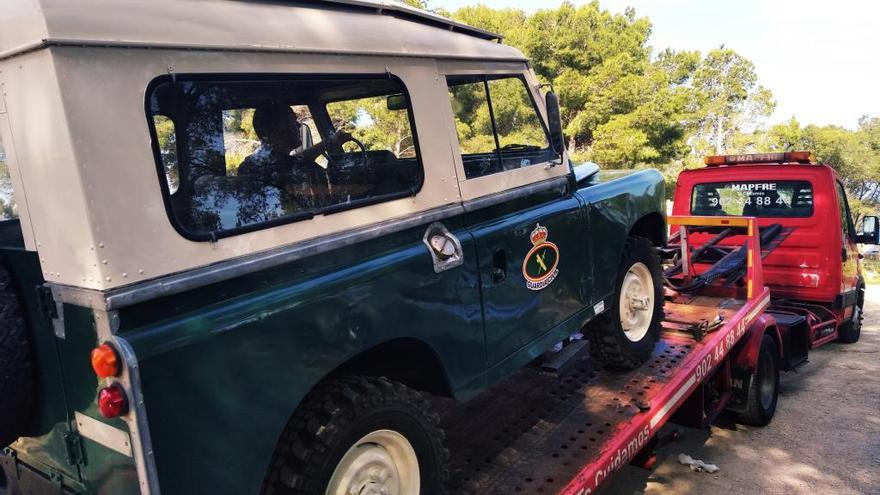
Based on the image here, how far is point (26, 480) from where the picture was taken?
2.16 m

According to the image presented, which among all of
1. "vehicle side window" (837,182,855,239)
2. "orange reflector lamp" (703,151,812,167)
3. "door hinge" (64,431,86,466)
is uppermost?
"orange reflector lamp" (703,151,812,167)

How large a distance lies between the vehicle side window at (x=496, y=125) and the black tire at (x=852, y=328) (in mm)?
6704

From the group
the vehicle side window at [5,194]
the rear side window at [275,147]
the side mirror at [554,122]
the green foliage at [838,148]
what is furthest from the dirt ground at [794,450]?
the green foliage at [838,148]

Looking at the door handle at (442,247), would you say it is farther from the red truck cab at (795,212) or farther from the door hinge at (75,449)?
the red truck cab at (795,212)

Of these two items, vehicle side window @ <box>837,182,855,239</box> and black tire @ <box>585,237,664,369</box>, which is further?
vehicle side window @ <box>837,182,855,239</box>

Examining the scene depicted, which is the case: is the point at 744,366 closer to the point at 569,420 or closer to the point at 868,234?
the point at 569,420

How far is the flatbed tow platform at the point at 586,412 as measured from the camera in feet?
9.51

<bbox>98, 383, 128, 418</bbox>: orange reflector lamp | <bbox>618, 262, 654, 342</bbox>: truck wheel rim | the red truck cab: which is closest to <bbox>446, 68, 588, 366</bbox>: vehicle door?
<bbox>618, 262, 654, 342</bbox>: truck wheel rim

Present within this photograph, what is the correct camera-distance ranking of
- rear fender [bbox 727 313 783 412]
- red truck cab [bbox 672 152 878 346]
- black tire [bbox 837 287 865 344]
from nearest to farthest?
rear fender [bbox 727 313 783 412] < red truck cab [bbox 672 152 878 346] < black tire [bbox 837 287 865 344]

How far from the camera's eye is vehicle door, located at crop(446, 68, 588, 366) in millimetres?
2754

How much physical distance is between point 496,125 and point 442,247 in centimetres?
93

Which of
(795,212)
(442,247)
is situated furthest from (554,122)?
(795,212)

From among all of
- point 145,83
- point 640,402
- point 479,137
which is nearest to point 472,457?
point 640,402

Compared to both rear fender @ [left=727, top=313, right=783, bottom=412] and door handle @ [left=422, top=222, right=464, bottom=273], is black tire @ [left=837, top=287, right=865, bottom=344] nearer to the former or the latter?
rear fender @ [left=727, top=313, right=783, bottom=412]
